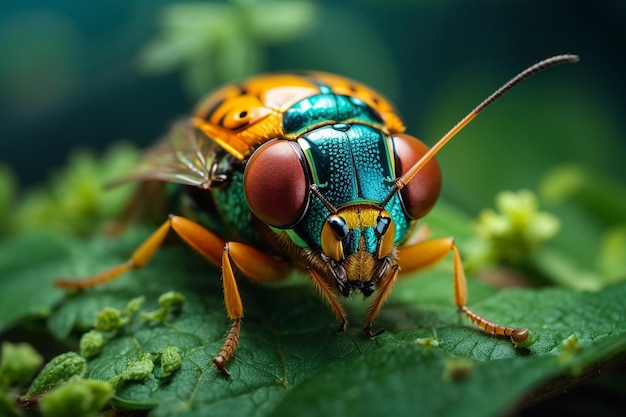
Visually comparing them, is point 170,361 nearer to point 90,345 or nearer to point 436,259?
point 90,345

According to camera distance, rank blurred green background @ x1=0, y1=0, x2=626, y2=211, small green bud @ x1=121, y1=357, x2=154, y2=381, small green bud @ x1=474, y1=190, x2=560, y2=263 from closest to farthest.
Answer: small green bud @ x1=121, y1=357, x2=154, y2=381 < small green bud @ x1=474, y1=190, x2=560, y2=263 < blurred green background @ x1=0, y1=0, x2=626, y2=211

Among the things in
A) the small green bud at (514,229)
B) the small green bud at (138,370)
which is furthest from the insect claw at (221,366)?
the small green bud at (514,229)

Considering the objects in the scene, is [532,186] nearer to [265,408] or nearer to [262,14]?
[262,14]

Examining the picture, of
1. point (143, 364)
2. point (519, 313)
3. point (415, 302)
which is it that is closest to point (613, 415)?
point (519, 313)

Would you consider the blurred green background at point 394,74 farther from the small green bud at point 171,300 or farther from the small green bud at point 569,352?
the small green bud at point 569,352

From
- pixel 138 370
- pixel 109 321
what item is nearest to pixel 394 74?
pixel 109 321

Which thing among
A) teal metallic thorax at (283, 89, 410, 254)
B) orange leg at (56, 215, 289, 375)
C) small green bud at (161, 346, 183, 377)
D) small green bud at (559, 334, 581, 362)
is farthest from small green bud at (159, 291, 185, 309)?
small green bud at (559, 334, 581, 362)

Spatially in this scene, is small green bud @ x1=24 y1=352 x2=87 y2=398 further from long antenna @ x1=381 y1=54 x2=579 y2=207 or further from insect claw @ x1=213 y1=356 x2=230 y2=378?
long antenna @ x1=381 y1=54 x2=579 y2=207
